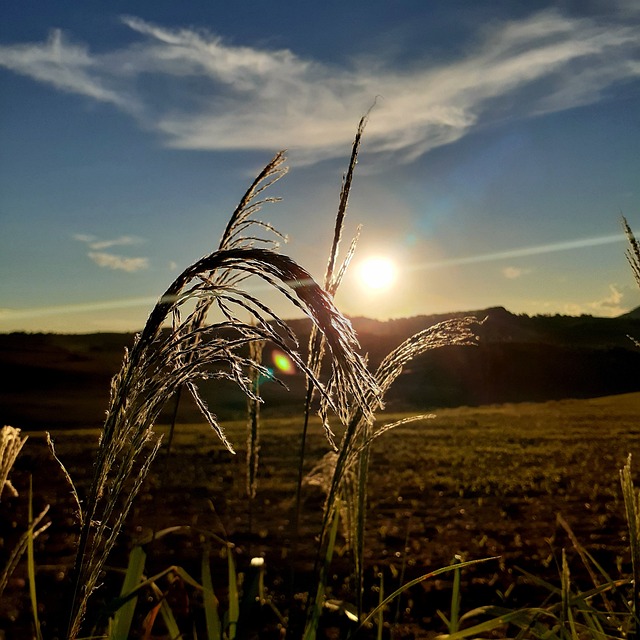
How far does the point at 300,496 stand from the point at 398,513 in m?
5.86

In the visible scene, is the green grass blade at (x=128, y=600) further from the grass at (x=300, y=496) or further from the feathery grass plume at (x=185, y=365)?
the feathery grass plume at (x=185, y=365)

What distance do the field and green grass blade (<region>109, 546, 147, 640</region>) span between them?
0.19 m

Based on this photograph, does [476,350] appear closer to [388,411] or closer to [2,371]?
[388,411]

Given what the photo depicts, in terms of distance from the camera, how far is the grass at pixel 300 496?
1345 millimetres

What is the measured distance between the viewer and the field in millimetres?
5191

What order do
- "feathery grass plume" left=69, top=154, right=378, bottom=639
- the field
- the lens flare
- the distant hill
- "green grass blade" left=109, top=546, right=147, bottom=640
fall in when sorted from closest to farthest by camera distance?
"feathery grass plume" left=69, top=154, right=378, bottom=639, the lens flare, "green grass blade" left=109, top=546, right=147, bottom=640, the field, the distant hill

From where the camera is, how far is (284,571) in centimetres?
571

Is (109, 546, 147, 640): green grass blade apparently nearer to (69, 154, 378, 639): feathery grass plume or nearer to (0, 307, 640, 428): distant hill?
(69, 154, 378, 639): feathery grass plume

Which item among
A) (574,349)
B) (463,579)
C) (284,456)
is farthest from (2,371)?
(574,349)

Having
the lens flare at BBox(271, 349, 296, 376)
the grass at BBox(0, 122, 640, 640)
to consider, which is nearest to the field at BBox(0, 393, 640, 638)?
the grass at BBox(0, 122, 640, 640)

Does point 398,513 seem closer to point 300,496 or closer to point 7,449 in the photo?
point 300,496

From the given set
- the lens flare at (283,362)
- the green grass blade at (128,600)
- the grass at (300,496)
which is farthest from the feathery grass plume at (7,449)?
the lens flare at (283,362)

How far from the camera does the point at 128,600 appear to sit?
178 cm

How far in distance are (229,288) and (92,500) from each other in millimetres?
498
